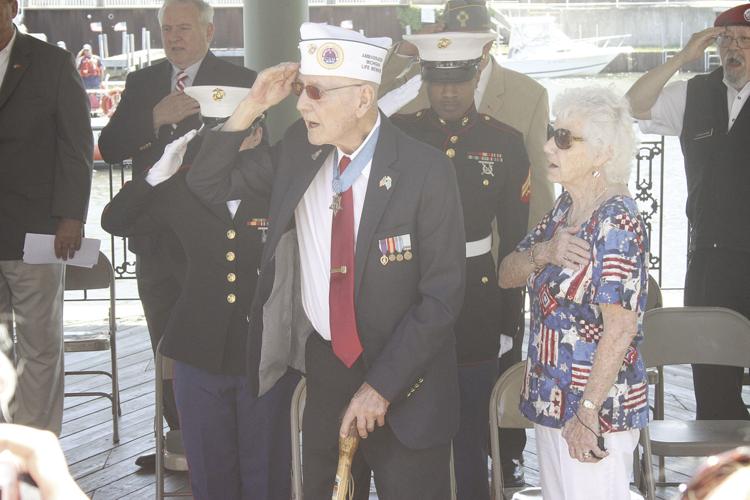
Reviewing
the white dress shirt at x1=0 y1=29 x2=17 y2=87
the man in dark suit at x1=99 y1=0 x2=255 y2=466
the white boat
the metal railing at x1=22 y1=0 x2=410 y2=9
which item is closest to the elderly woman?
the man in dark suit at x1=99 y1=0 x2=255 y2=466

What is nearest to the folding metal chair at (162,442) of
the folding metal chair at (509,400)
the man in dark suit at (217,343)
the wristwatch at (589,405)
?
the man in dark suit at (217,343)

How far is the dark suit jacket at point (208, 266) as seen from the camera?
3.27 m

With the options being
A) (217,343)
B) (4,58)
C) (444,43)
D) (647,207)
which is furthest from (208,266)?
(647,207)

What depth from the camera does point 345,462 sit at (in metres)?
2.80

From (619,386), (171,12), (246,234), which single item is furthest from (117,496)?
(619,386)

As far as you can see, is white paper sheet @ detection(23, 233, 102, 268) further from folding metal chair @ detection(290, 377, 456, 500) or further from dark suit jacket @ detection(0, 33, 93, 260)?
folding metal chair @ detection(290, 377, 456, 500)

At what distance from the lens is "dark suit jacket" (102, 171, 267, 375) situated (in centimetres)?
327

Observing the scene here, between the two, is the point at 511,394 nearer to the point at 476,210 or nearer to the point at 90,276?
the point at 476,210

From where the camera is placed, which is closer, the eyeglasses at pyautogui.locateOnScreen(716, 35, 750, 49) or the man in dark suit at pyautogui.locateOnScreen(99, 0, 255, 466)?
the eyeglasses at pyautogui.locateOnScreen(716, 35, 750, 49)

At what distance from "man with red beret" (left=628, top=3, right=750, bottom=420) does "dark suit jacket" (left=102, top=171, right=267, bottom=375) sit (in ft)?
6.33

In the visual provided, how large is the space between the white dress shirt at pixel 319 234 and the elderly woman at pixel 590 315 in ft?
1.81

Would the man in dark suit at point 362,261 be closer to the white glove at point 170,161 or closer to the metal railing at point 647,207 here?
the white glove at point 170,161

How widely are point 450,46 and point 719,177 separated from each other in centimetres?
141

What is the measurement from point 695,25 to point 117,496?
42738mm
